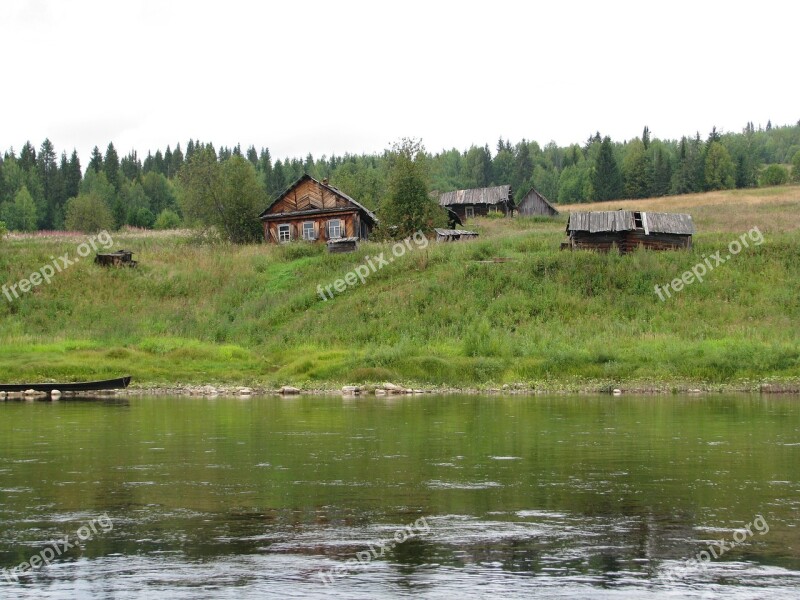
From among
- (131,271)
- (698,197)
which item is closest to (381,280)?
(131,271)

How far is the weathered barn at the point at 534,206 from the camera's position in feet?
384

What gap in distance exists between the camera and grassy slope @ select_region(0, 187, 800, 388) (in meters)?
41.5

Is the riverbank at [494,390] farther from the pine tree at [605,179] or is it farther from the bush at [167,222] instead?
the pine tree at [605,179]

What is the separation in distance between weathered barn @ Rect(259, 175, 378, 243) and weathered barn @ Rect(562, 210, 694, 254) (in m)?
19.8

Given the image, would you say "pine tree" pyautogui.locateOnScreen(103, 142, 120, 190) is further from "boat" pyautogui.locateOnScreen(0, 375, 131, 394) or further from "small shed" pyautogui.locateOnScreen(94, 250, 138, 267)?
"boat" pyautogui.locateOnScreen(0, 375, 131, 394)

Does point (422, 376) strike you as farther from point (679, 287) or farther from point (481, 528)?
point (481, 528)

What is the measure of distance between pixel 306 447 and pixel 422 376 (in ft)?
63.4

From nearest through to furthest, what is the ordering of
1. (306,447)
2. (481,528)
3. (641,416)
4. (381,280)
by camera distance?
1. (481,528)
2. (306,447)
3. (641,416)
4. (381,280)

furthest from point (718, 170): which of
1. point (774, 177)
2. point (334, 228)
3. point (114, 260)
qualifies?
point (114, 260)

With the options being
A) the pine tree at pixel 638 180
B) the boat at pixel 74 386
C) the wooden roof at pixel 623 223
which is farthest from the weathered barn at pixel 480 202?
the boat at pixel 74 386

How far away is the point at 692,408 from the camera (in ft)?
101

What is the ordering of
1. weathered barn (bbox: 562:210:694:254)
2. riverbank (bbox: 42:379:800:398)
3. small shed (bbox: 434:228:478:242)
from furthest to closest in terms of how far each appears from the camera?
small shed (bbox: 434:228:478:242)
weathered barn (bbox: 562:210:694:254)
riverbank (bbox: 42:379:800:398)

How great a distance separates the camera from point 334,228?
74.1 metres

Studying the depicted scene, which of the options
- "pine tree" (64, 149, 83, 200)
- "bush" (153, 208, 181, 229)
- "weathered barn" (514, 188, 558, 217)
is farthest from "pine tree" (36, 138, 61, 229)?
"weathered barn" (514, 188, 558, 217)
